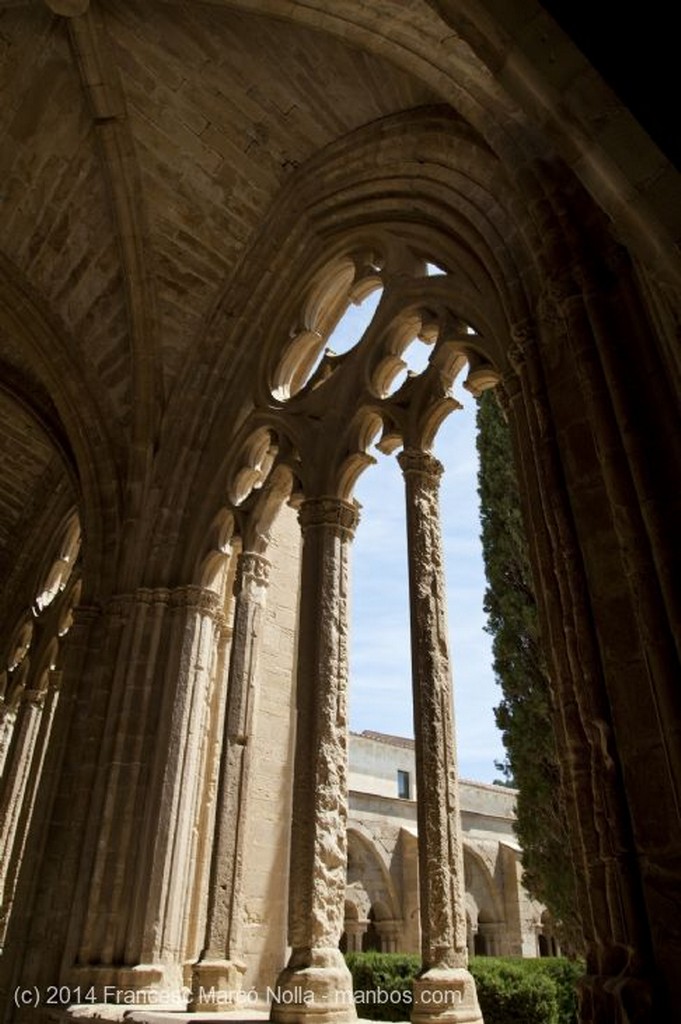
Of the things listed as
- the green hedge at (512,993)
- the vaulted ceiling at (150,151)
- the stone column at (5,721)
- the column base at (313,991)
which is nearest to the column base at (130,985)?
the column base at (313,991)

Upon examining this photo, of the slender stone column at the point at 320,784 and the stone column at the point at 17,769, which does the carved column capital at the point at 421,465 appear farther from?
the stone column at the point at 17,769

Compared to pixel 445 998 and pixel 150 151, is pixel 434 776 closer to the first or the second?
pixel 445 998

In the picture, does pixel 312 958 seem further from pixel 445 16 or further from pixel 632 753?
pixel 445 16

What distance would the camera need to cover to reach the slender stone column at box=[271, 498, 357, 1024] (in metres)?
3.98

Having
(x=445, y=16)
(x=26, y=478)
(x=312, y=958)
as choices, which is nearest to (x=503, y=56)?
(x=445, y=16)

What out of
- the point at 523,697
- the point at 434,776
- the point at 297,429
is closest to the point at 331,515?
the point at 297,429

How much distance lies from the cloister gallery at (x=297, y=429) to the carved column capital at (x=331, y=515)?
22 millimetres

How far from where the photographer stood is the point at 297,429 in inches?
241

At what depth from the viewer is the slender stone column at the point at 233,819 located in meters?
4.70

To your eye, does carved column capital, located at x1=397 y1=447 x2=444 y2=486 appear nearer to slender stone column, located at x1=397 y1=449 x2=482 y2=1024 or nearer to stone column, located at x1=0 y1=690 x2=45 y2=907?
slender stone column, located at x1=397 y1=449 x2=482 y2=1024

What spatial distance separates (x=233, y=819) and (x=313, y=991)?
1385mm

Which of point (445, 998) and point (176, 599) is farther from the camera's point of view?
point (176, 599)

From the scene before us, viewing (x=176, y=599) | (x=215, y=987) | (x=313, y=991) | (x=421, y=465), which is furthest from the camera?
(x=176, y=599)

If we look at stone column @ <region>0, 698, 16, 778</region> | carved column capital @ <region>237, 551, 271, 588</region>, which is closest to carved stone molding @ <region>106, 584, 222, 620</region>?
carved column capital @ <region>237, 551, 271, 588</region>
